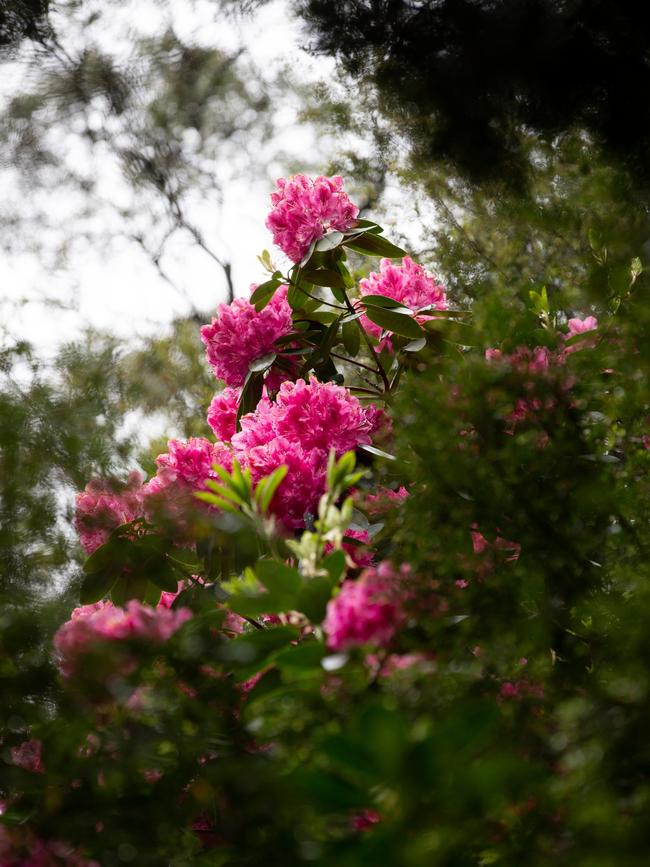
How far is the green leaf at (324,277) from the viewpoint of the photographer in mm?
1128

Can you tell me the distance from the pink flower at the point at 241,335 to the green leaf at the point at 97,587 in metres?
0.33


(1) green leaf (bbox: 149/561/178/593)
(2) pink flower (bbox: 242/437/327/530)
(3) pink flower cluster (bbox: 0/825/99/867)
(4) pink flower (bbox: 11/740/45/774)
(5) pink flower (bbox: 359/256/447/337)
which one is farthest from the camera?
(5) pink flower (bbox: 359/256/447/337)

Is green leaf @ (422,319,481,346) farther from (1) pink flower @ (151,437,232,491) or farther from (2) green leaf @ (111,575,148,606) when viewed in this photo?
(2) green leaf @ (111,575,148,606)

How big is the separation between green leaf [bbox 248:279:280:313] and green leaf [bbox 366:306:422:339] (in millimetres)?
149

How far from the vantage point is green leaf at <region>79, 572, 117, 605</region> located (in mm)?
964

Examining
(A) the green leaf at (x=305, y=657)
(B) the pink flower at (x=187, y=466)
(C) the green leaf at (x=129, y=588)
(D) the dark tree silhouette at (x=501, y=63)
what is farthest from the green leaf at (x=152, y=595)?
(D) the dark tree silhouette at (x=501, y=63)

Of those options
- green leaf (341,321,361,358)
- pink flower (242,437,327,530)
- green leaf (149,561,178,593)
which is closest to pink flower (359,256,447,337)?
green leaf (341,321,361,358)

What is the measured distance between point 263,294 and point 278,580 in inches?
30.4

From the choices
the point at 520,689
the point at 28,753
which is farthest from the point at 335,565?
the point at 28,753

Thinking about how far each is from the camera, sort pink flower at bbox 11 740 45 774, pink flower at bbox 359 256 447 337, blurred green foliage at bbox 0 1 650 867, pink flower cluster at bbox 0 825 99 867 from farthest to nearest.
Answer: pink flower at bbox 359 256 447 337
pink flower at bbox 11 740 45 774
pink flower cluster at bbox 0 825 99 867
blurred green foliage at bbox 0 1 650 867

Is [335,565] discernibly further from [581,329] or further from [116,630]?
[581,329]

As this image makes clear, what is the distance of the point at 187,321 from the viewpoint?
A: 178 inches

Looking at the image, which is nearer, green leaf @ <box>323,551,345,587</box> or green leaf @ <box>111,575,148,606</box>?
green leaf @ <box>323,551,345,587</box>

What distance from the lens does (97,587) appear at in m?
0.96
